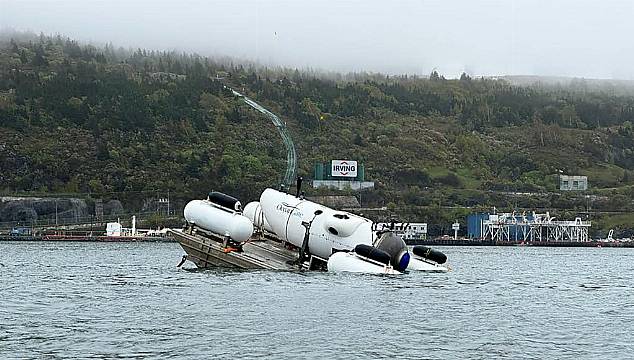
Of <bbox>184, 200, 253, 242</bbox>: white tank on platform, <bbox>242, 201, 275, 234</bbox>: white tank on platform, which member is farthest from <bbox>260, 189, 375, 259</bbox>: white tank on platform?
<bbox>184, 200, 253, 242</bbox>: white tank on platform

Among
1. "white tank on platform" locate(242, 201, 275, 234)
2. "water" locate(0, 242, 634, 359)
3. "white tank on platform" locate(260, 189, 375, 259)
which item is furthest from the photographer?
"white tank on platform" locate(242, 201, 275, 234)

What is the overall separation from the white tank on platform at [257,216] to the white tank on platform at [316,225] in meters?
1.81

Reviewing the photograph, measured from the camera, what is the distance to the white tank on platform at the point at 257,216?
70531 millimetres

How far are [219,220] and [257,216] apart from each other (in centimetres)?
540

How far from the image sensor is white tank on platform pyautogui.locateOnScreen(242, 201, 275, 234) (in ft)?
231

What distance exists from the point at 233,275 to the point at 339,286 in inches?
304

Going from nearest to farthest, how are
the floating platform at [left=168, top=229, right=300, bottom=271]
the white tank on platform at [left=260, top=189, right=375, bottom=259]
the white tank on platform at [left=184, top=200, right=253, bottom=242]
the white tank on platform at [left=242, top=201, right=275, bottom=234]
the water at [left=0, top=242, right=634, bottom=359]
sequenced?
the water at [left=0, top=242, right=634, bottom=359]
the white tank on platform at [left=260, top=189, right=375, bottom=259]
the floating platform at [left=168, top=229, right=300, bottom=271]
the white tank on platform at [left=184, top=200, right=253, bottom=242]
the white tank on platform at [left=242, top=201, right=275, bottom=234]

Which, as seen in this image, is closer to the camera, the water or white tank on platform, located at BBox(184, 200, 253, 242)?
the water

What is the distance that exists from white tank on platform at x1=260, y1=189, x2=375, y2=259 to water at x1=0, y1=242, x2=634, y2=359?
2436mm

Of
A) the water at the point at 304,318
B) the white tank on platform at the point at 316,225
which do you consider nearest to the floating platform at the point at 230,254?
the white tank on platform at the point at 316,225

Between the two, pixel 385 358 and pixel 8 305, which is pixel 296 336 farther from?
pixel 8 305

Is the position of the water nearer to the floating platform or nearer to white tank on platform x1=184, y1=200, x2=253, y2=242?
the floating platform

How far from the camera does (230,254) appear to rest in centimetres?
6531

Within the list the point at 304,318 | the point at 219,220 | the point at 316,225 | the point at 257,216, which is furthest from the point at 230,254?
the point at 304,318
